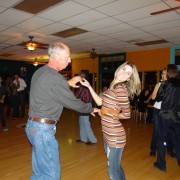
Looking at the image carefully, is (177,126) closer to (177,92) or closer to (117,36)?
(177,92)

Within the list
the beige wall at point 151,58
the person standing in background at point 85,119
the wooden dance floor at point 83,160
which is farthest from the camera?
the beige wall at point 151,58

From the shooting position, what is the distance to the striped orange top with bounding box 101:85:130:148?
186 centimetres

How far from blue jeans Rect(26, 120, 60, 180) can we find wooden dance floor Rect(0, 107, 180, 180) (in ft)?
4.06

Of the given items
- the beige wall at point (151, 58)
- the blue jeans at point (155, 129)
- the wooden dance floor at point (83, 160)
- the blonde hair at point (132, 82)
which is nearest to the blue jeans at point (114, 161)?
the blonde hair at point (132, 82)

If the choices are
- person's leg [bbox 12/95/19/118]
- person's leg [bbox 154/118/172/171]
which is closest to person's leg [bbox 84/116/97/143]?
person's leg [bbox 154/118/172/171]

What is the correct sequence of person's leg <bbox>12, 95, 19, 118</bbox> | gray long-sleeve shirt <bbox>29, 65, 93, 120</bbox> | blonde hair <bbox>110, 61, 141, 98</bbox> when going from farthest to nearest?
1. person's leg <bbox>12, 95, 19, 118</bbox>
2. blonde hair <bbox>110, 61, 141, 98</bbox>
3. gray long-sleeve shirt <bbox>29, 65, 93, 120</bbox>

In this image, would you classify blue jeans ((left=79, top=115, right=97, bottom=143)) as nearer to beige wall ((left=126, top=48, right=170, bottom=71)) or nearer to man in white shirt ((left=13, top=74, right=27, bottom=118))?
man in white shirt ((left=13, top=74, right=27, bottom=118))

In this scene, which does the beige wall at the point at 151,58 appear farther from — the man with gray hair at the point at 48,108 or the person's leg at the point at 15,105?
the man with gray hair at the point at 48,108

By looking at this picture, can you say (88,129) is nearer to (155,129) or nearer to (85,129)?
(85,129)

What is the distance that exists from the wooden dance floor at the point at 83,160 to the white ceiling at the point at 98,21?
3011mm

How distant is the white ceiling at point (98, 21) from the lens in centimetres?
412

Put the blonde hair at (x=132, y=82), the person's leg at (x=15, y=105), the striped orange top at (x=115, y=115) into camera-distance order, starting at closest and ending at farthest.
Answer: the striped orange top at (x=115, y=115) → the blonde hair at (x=132, y=82) → the person's leg at (x=15, y=105)

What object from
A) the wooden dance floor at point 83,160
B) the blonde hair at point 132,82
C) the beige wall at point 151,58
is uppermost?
the beige wall at point 151,58

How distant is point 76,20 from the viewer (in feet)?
16.8
